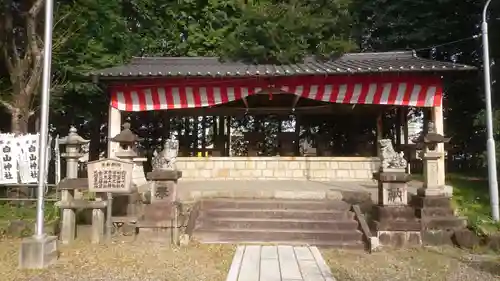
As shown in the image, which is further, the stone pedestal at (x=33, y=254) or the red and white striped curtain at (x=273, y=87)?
the red and white striped curtain at (x=273, y=87)

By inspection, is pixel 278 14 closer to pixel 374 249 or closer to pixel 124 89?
pixel 124 89

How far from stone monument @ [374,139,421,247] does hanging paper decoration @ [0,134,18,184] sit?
8.67 meters

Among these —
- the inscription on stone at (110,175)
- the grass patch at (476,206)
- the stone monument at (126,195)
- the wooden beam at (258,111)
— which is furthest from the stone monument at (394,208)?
the wooden beam at (258,111)

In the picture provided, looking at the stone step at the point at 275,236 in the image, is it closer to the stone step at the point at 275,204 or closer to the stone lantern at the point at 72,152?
the stone step at the point at 275,204

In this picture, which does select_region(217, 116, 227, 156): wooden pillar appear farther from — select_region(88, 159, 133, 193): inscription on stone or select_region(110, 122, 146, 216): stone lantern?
select_region(88, 159, 133, 193): inscription on stone

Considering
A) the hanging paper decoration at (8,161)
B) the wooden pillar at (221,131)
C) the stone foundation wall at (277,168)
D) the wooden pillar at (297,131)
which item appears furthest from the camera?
the wooden pillar at (297,131)

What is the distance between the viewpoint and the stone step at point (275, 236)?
28.7ft

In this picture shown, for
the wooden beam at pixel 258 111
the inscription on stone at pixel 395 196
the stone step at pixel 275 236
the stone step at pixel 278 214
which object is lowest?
the stone step at pixel 275 236

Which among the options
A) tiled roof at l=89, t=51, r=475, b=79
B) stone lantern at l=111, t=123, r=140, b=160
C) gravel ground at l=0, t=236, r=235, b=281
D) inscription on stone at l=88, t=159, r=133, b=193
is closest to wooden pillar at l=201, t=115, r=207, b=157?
tiled roof at l=89, t=51, r=475, b=79

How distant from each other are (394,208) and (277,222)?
2.54 metres

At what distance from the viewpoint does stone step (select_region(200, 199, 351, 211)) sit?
32.5 ft

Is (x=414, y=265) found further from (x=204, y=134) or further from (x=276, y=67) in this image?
(x=204, y=134)

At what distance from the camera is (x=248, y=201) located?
10148 millimetres

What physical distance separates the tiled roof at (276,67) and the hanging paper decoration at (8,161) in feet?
11.3
